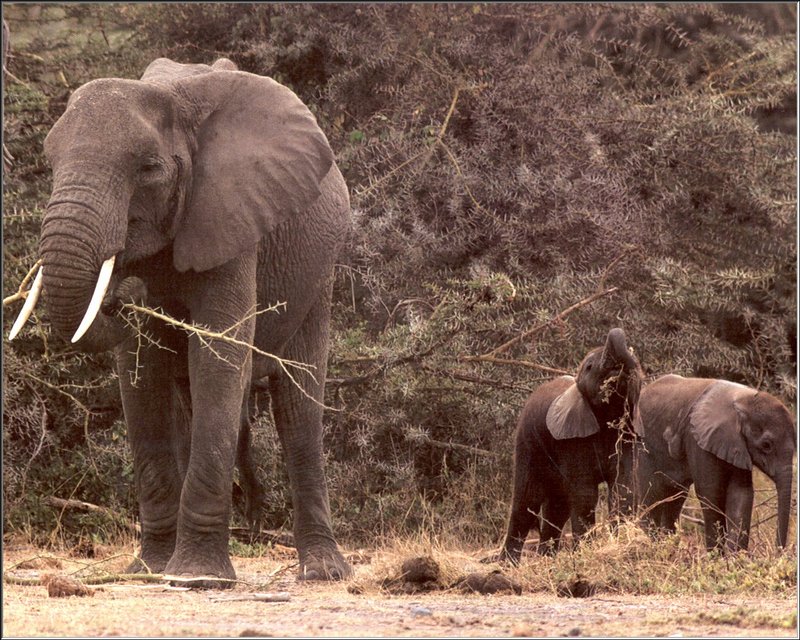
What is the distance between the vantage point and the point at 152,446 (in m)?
8.01

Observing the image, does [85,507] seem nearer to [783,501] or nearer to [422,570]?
[422,570]

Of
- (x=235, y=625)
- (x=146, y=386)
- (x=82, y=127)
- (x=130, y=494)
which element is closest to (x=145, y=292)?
(x=146, y=386)

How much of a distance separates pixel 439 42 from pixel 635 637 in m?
8.32

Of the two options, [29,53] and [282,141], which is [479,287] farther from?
[29,53]

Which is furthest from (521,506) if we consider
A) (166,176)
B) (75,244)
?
(75,244)

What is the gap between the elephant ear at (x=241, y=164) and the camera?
7.38 meters

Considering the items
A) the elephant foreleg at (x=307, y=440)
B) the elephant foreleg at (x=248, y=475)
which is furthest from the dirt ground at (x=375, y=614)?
the elephant foreleg at (x=248, y=475)

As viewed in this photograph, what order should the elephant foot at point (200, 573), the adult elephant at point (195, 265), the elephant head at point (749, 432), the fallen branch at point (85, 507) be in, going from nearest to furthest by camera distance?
the adult elephant at point (195, 265), the elephant foot at point (200, 573), the elephant head at point (749, 432), the fallen branch at point (85, 507)

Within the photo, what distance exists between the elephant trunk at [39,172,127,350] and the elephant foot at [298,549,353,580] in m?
2.13

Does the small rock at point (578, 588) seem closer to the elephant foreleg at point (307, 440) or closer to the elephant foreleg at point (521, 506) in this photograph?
the elephant foreleg at point (307, 440)

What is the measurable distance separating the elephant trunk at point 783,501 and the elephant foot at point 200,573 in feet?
10.3

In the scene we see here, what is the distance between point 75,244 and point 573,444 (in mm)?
3478

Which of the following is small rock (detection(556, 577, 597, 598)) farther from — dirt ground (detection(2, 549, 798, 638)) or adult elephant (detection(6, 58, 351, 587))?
adult elephant (detection(6, 58, 351, 587))

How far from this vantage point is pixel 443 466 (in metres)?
10.9
